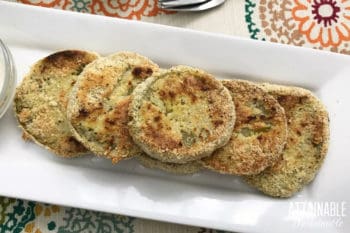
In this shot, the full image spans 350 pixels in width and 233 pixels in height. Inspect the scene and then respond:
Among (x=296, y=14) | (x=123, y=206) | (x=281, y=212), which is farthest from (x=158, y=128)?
(x=296, y=14)

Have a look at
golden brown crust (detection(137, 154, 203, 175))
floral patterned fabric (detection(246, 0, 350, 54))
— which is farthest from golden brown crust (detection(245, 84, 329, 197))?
floral patterned fabric (detection(246, 0, 350, 54))

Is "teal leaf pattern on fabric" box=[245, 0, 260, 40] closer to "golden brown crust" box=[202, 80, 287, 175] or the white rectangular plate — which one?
the white rectangular plate

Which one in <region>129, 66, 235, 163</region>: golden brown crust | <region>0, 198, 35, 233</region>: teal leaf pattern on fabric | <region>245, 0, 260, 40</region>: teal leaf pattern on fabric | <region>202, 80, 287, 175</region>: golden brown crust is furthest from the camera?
<region>245, 0, 260, 40</region>: teal leaf pattern on fabric

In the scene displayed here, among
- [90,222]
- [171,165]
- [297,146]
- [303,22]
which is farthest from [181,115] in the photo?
[303,22]

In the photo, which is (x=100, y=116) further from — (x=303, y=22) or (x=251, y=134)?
(x=303, y=22)

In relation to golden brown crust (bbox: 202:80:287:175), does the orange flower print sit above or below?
above

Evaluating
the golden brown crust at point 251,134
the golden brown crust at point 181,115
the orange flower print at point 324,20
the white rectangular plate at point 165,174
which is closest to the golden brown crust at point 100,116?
the golden brown crust at point 181,115

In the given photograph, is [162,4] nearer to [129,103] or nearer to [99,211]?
[129,103]
